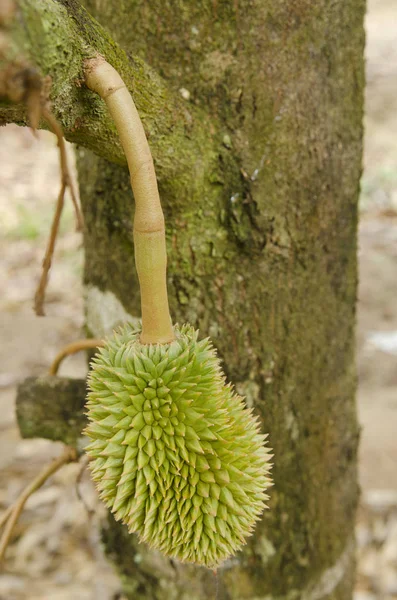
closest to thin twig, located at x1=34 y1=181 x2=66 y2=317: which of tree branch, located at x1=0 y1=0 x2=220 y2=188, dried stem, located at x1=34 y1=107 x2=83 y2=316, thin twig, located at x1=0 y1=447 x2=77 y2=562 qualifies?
dried stem, located at x1=34 y1=107 x2=83 y2=316

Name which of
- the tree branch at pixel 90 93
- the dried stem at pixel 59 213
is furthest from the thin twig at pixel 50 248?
the tree branch at pixel 90 93

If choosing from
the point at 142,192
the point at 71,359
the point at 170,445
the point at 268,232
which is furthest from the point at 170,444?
the point at 71,359

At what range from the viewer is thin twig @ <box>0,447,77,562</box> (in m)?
1.02

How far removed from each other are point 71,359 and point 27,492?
1.88 metres

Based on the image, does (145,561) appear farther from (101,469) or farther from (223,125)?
(223,125)

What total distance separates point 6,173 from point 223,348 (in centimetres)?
493

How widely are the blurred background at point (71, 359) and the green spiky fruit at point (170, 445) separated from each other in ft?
2.09

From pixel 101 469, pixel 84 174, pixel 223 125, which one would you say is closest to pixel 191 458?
pixel 101 469

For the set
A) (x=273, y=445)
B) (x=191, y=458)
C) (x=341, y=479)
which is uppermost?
(x=191, y=458)

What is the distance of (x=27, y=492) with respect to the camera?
1.06 metres

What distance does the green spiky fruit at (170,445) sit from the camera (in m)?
0.69

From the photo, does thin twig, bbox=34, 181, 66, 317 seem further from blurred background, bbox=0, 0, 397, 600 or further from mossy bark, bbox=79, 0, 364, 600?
blurred background, bbox=0, 0, 397, 600

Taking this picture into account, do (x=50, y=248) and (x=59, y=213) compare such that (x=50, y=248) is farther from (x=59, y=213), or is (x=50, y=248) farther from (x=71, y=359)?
(x=71, y=359)

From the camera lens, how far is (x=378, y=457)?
2.29m
